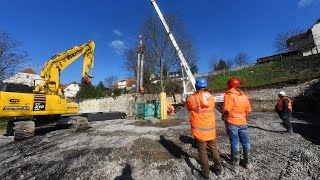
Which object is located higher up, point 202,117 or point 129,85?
point 129,85

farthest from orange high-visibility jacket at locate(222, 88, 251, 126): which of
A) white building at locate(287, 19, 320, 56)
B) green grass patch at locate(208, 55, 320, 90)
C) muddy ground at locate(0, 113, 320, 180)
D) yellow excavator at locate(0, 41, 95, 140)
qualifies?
white building at locate(287, 19, 320, 56)

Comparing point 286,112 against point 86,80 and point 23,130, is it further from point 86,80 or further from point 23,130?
point 23,130

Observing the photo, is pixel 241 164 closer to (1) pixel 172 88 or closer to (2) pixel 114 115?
(2) pixel 114 115

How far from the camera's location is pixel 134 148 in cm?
545

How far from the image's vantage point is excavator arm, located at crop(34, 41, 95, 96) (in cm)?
950

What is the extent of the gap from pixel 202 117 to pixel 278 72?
2505 centimetres

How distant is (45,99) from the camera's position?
8.57 metres

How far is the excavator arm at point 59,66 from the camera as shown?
9500 mm

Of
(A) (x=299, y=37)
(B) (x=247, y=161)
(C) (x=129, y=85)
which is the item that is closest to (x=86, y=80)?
(B) (x=247, y=161)

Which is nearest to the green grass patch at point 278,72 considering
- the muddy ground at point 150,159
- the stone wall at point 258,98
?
A: the stone wall at point 258,98

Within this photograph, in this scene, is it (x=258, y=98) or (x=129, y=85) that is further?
(x=129, y=85)

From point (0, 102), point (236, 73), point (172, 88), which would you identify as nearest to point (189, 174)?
point (0, 102)

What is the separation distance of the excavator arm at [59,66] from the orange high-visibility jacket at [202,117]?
8.14m

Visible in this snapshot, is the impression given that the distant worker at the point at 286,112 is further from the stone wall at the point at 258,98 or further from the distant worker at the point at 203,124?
the stone wall at the point at 258,98
